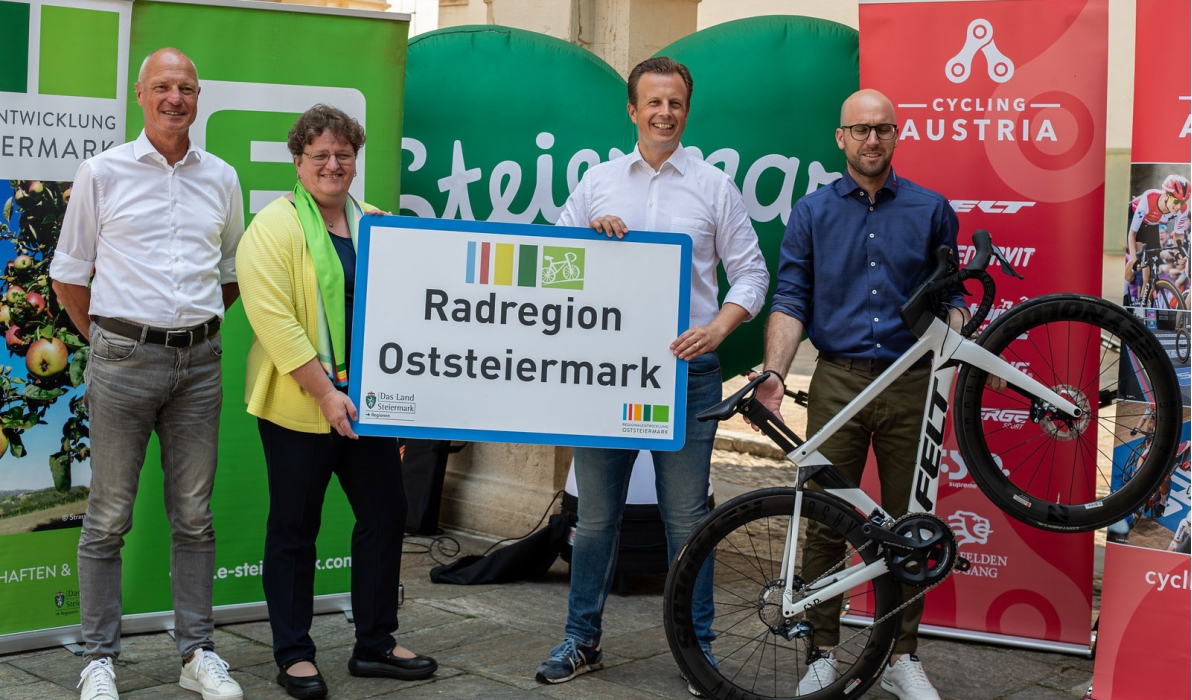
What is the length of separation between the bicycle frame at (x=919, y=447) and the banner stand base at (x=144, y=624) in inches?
73.7

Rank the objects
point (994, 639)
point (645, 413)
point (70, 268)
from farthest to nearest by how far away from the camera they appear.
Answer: point (994, 639)
point (645, 413)
point (70, 268)

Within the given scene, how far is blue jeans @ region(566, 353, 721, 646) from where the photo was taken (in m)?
3.78

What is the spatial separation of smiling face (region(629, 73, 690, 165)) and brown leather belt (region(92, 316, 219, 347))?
1.49 metres

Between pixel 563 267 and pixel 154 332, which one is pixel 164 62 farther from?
pixel 563 267

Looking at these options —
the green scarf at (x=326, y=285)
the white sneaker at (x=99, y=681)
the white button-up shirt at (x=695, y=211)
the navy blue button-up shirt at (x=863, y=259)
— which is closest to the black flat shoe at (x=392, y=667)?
the white sneaker at (x=99, y=681)

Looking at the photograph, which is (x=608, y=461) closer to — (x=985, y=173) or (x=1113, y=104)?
(x=985, y=173)

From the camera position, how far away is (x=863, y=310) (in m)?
3.77

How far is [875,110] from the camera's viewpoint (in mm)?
3691

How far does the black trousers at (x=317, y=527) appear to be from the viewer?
366 cm

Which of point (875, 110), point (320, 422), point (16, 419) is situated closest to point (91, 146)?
point (16, 419)

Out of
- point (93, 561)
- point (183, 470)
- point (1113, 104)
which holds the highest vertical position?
point (1113, 104)

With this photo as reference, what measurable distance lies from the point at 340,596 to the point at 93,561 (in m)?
1.20

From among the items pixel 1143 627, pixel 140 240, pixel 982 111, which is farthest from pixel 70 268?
pixel 1143 627

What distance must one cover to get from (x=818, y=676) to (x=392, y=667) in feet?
4.51
